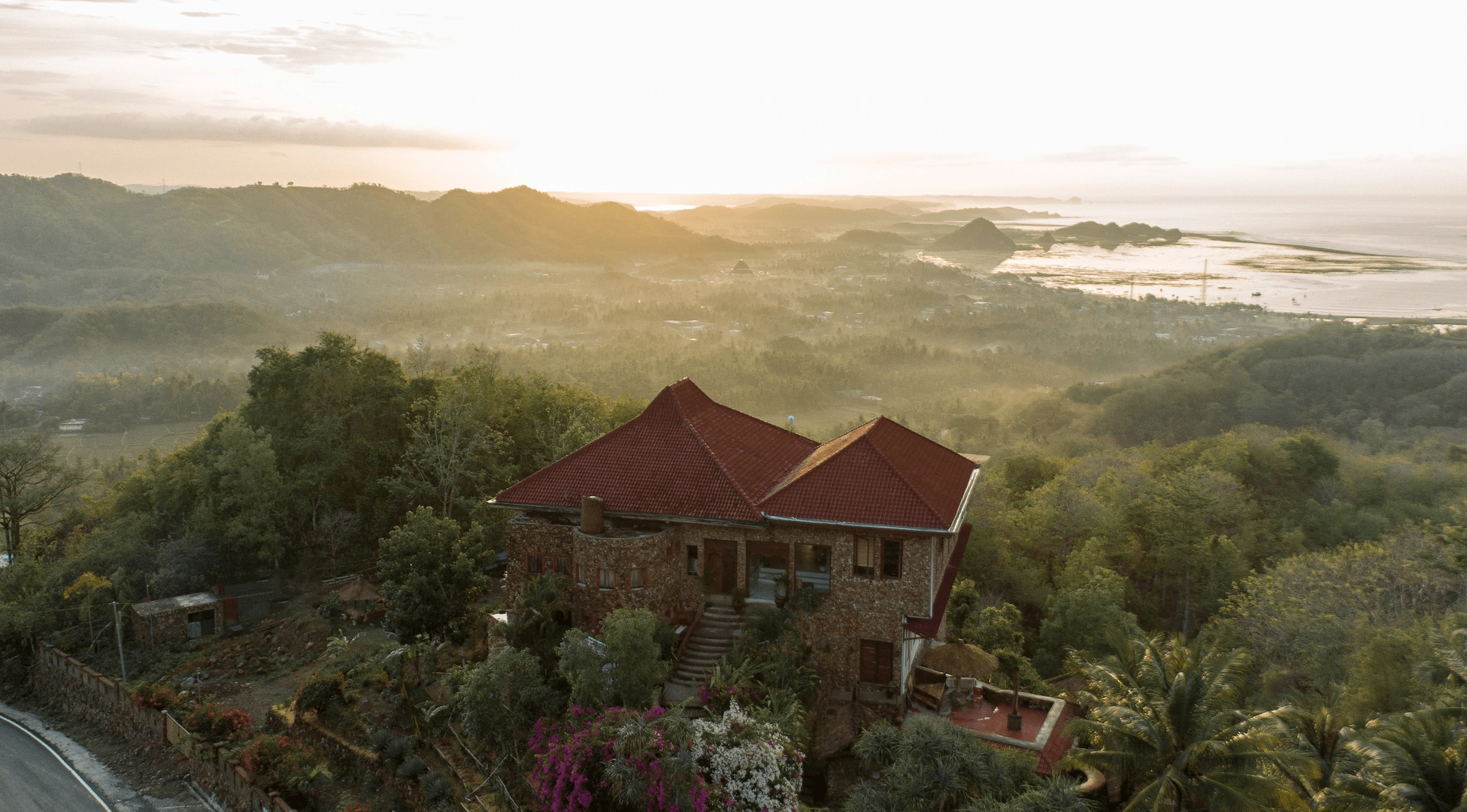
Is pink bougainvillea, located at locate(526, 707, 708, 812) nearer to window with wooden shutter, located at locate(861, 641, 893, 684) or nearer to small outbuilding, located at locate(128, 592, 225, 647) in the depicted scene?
window with wooden shutter, located at locate(861, 641, 893, 684)

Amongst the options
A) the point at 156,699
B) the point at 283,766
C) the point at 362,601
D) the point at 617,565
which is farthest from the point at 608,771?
the point at 362,601

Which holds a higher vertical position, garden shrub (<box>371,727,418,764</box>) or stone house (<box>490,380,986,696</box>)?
stone house (<box>490,380,986,696</box>)

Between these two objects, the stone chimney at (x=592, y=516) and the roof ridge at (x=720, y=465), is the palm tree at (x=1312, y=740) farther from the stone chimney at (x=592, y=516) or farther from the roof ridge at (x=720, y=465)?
the stone chimney at (x=592, y=516)

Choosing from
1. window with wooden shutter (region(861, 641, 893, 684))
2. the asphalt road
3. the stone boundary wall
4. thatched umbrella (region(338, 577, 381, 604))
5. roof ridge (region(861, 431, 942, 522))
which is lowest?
the asphalt road

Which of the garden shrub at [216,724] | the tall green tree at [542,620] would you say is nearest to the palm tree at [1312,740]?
the tall green tree at [542,620]

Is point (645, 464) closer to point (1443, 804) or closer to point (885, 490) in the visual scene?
point (885, 490)

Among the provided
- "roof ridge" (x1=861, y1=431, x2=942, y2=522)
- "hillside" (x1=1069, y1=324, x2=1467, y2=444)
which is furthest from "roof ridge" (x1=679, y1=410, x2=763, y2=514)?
"hillside" (x1=1069, y1=324, x2=1467, y2=444)

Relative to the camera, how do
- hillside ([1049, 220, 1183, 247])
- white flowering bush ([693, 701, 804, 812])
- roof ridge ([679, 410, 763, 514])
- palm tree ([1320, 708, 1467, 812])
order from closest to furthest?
palm tree ([1320, 708, 1467, 812])
white flowering bush ([693, 701, 804, 812])
roof ridge ([679, 410, 763, 514])
hillside ([1049, 220, 1183, 247])
